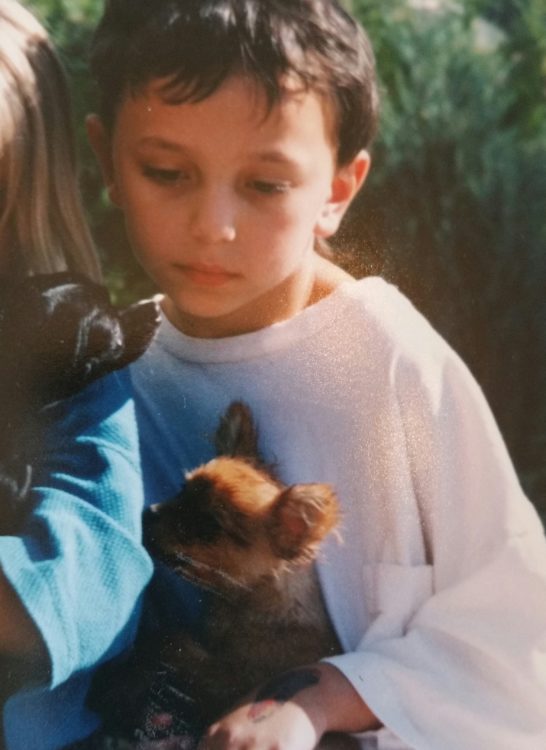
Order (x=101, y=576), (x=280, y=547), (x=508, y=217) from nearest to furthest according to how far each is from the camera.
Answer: (x=101, y=576) → (x=280, y=547) → (x=508, y=217)

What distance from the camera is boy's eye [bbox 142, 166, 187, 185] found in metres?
1.37

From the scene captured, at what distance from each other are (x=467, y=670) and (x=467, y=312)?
1.64 feet

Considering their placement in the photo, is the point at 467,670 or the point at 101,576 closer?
the point at 101,576

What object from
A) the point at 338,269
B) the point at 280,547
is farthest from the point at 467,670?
the point at 338,269

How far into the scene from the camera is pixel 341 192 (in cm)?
145

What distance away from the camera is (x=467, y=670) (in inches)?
57.5

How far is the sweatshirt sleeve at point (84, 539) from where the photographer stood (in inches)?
51.5

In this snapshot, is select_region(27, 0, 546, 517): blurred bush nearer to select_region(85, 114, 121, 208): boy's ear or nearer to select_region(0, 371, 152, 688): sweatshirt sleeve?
select_region(85, 114, 121, 208): boy's ear

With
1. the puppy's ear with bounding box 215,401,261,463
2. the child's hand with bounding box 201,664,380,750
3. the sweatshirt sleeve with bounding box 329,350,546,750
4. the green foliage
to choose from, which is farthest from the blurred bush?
the child's hand with bounding box 201,664,380,750

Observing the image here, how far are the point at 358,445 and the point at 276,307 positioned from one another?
0.22m

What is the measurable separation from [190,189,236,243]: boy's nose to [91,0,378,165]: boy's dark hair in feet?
0.41

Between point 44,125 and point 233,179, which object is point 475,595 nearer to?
point 233,179

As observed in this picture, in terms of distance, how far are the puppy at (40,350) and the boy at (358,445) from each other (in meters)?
0.09

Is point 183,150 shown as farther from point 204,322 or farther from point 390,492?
point 390,492
